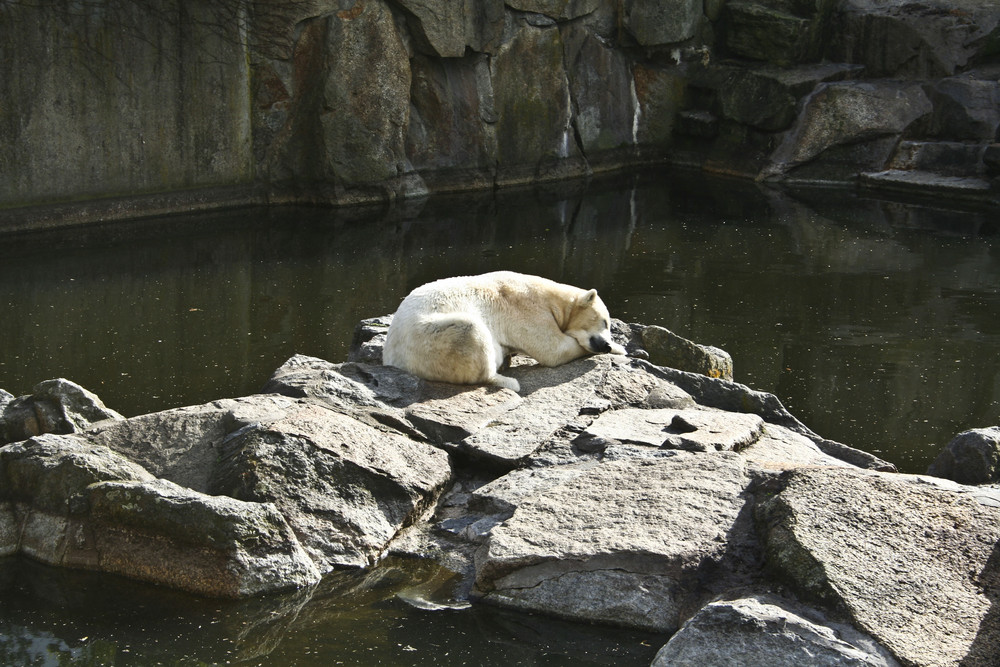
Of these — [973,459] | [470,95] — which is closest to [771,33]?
[470,95]

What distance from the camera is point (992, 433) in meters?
5.35

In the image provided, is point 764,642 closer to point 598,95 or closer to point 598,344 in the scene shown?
point 598,344

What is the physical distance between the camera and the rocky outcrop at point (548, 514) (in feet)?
12.2

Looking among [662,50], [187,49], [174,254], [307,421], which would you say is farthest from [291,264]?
[662,50]

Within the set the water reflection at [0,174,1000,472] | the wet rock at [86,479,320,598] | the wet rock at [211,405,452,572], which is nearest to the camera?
the wet rock at [86,479,320,598]

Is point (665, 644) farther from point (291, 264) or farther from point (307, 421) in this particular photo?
point (291, 264)

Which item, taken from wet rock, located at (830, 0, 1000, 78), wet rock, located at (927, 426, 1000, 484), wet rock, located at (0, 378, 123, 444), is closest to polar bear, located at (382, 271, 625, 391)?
wet rock, located at (0, 378, 123, 444)

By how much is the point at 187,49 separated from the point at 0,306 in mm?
5504

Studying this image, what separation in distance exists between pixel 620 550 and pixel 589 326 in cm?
242

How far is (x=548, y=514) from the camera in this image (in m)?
Answer: 4.48

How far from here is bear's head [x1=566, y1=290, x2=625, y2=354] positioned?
6.42m

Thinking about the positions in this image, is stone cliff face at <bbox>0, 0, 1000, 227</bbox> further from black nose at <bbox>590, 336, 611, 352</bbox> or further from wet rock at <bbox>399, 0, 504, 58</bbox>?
black nose at <bbox>590, 336, 611, 352</bbox>

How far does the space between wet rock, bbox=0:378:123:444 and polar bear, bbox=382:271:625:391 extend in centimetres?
160

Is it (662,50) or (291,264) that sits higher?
(662,50)
